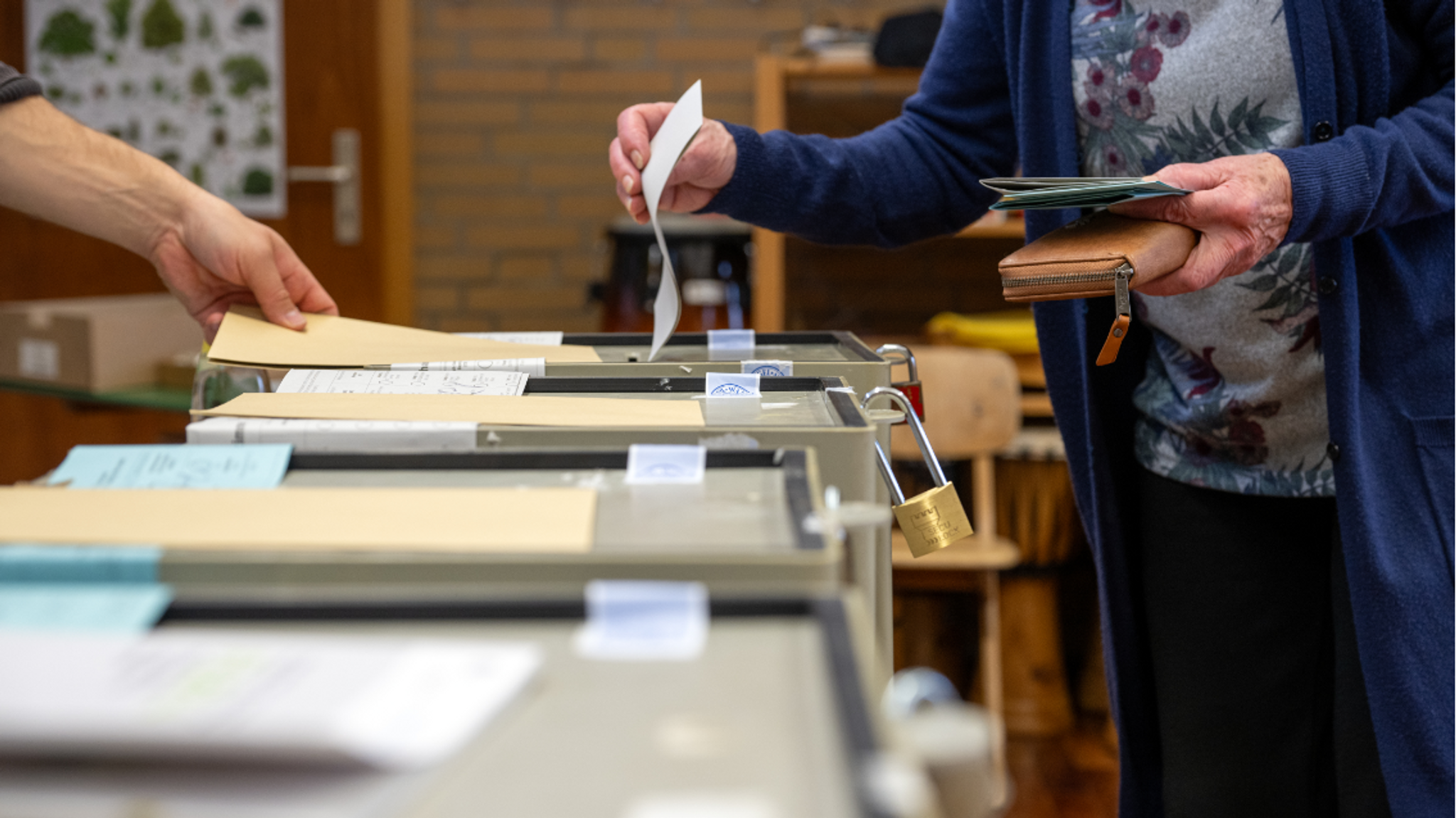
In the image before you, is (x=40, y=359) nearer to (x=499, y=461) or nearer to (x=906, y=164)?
(x=906, y=164)

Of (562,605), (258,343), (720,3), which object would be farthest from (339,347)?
(720,3)

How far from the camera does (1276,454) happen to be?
3.34 feet

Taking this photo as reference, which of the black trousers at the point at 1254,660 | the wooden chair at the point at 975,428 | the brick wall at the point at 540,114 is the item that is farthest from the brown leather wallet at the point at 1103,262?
the brick wall at the point at 540,114

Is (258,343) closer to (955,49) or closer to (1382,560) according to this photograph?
(955,49)

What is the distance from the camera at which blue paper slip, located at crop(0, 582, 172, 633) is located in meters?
0.41

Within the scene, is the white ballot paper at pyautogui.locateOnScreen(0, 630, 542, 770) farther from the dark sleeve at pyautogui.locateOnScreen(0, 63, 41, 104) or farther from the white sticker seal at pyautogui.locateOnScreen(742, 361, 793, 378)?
the dark sleeve at pyautogui.locateOnScreen(0, 63, 41, 104)

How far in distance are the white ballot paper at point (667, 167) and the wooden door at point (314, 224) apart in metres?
2.09

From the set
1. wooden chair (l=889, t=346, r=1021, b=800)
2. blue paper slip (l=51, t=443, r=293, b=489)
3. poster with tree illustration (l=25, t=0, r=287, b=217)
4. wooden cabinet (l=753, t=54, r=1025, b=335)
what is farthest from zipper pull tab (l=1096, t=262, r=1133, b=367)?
poster with tree illustration (l=25, t=0, r=287, b=217)

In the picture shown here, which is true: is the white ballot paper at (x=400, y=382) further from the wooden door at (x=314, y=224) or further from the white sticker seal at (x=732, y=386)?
the wooden door at (x=314, y=224)

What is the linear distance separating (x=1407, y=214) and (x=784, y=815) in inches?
32.2

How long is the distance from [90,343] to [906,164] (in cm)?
146

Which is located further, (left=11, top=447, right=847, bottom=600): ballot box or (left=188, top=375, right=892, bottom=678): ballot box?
(left=188, top=375, right=892, bottom=678): ballot box

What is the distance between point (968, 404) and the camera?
2170mm

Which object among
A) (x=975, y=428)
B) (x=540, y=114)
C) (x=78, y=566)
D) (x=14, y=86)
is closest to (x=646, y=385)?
(x=78, y=566)
